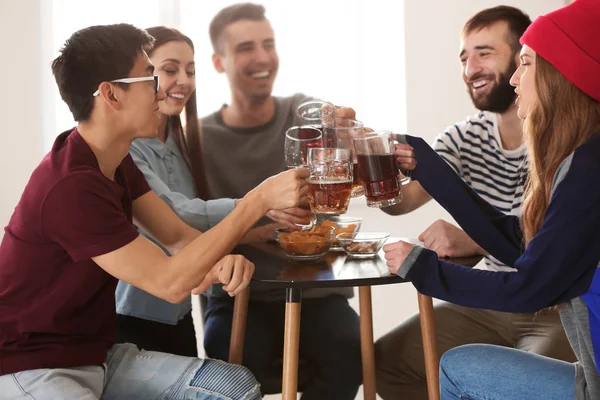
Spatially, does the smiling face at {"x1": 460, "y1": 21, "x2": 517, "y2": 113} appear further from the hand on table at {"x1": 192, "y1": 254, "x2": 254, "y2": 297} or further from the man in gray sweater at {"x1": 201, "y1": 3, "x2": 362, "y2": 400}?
the hand on table at {"x1": 192, "y1": 254, "x2": 254, "y2": 297}

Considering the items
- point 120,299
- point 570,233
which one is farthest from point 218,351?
point 570,233

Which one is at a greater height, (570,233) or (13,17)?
(13,17)

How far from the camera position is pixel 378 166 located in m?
1.79

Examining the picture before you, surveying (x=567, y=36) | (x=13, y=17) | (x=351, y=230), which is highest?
(x=13, y=17)

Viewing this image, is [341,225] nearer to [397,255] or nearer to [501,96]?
[397,255]

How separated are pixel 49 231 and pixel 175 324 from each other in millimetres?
770

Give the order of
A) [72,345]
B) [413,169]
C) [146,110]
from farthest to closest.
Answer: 1. [413,169]
2. [146,110]
3. [72,345]

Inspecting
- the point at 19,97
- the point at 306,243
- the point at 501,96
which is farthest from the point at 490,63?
the point at 19,97

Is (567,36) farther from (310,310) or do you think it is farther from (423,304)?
(310,310)

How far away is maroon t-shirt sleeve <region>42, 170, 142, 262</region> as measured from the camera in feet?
5.35

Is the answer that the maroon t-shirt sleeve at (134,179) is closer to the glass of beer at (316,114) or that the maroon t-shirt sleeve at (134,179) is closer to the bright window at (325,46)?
the glass of beer at (316,114)

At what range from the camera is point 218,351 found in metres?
2.47

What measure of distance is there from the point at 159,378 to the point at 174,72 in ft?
3.64

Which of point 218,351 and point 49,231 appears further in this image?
point 218,351
